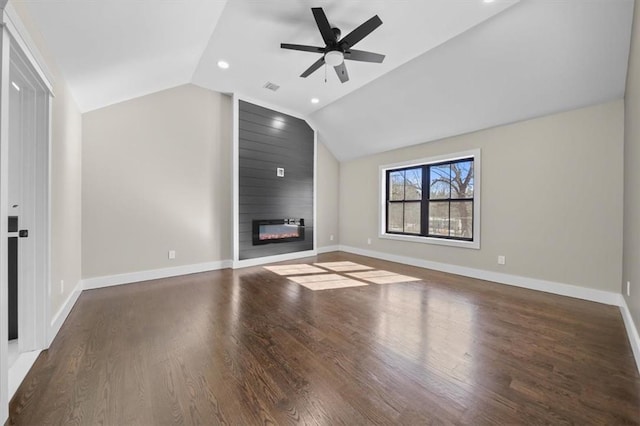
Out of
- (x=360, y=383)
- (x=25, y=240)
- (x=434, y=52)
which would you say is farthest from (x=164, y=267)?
(x=434, y=52)

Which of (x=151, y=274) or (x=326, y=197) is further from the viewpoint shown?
(x=326, y=197)

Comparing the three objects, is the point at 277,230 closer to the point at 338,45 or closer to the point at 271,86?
the point at 271,86

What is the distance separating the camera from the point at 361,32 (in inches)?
96.7

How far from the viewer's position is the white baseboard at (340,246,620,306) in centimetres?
301

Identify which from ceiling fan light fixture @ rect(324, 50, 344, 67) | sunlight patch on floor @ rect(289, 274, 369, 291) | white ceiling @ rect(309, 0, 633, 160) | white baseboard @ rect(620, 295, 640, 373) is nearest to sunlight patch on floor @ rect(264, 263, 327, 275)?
sunlight patch on floor @ rect(289, 274, 369, 291)

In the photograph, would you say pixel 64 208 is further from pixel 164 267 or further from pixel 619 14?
pixel 619 14

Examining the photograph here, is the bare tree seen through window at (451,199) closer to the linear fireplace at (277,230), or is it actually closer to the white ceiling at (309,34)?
the white ceiling at (309,34)

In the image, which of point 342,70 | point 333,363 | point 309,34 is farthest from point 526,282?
point 309,34

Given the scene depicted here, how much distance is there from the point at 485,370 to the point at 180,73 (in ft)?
15.8

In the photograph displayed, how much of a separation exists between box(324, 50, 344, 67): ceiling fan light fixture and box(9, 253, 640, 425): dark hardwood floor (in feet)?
9.02

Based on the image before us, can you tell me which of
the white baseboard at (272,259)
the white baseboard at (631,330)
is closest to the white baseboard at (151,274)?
the white baseboard at (272,259)

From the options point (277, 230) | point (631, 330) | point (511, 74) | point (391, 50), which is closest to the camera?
point (631, 330)

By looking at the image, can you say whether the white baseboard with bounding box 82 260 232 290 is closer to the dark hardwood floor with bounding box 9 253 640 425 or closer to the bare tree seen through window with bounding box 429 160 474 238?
the dark hardwood floor with bounding box 9 253 640 425

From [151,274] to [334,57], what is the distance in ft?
13.0
